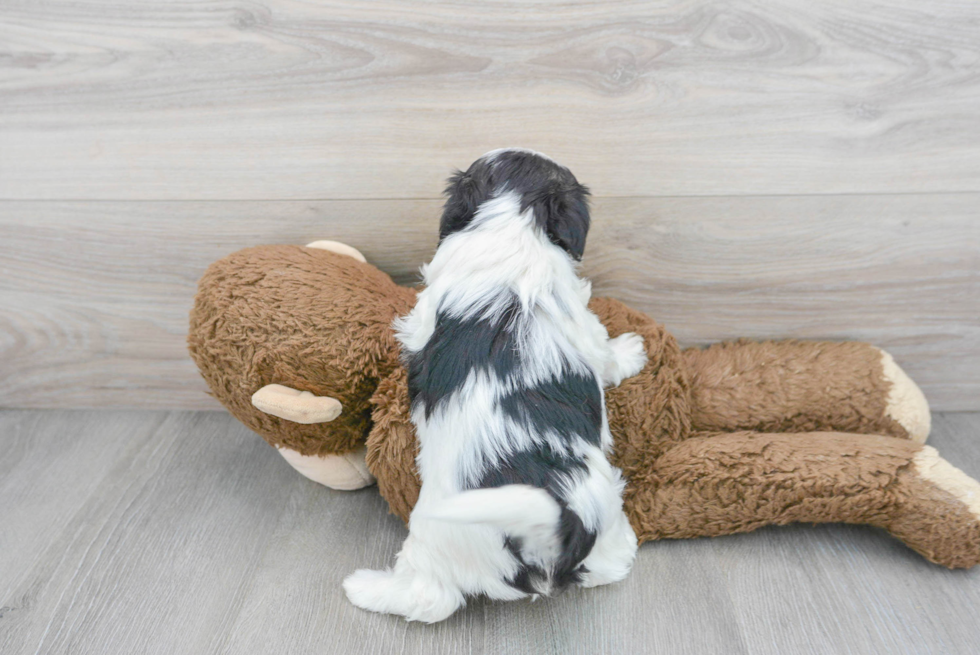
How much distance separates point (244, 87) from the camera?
1245 mm

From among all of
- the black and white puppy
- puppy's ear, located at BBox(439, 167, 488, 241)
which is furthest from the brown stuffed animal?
puppy's ear, located at BBox(439, 167, 488, 241)

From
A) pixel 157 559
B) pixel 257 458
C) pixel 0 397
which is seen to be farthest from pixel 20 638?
pixel 0 397

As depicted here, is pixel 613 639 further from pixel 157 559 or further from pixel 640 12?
pixel 640 12

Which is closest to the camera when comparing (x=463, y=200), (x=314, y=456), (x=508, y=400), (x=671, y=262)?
(x=508, y=400)

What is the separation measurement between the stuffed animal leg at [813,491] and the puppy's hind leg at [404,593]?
393mm

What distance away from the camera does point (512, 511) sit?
83 centimetres

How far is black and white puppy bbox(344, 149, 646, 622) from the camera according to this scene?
92 centimetres

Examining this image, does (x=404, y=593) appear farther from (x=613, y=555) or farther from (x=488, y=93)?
(x=488, y=93)

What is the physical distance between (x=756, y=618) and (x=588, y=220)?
0.74 meters

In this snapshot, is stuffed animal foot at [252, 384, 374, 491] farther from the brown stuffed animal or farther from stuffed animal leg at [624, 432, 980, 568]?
stuffed animal leg at [624, 432, 980, 568]

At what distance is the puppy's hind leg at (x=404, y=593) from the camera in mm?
1033

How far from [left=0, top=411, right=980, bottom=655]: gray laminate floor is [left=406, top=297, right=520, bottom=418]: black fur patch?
0.42 meters

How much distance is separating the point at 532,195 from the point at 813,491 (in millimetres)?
722

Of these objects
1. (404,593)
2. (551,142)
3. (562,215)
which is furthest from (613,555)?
(551,142)
